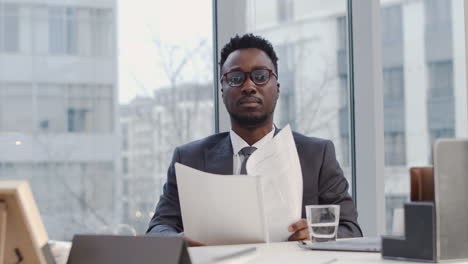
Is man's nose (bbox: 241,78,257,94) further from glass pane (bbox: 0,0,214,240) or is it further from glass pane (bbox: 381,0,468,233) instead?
glass pane (bbox: 381,0,468,233)

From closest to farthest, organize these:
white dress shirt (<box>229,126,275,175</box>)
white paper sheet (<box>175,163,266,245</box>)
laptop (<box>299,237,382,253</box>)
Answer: laptop (<box>299,237,382,253</box>) → white paper sheet (<box>175,163,266,245</box>) → white dress shirt (<box>229,126,275,175</box>)

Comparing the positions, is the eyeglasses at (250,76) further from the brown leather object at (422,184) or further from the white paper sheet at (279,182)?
the brown leather object at (422,184)

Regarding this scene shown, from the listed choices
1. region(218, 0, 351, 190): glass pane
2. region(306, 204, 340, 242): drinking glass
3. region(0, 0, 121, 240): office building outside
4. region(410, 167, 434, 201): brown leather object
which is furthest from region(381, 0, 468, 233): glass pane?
region(410, 167, 434, 201): brown leather object

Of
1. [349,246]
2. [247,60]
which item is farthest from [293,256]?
[247,60]

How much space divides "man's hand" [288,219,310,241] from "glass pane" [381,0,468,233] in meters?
1.69

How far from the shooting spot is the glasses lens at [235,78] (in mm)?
2549

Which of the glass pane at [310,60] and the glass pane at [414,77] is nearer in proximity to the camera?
the glass pane at [310,60]

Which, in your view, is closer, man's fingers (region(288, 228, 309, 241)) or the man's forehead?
man's fingers (region(288, 228, 309, 241))

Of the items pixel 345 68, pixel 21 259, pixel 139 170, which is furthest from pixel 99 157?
pixel 21 259

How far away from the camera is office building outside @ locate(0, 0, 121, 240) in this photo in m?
2.71

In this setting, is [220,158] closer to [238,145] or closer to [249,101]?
[238,145]

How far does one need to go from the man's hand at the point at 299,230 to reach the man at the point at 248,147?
16.6 inches

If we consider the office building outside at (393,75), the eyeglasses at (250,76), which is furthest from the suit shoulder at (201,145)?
the office building outside at (393,75)

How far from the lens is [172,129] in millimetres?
3082
